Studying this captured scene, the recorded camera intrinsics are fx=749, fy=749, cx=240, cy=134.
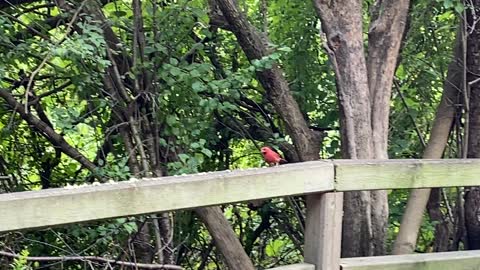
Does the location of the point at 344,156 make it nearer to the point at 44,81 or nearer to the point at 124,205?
the point at 124,205

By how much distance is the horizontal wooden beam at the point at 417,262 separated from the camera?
282 cm

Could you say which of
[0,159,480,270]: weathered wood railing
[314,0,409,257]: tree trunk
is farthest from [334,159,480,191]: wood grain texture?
[314,0,409,257]: tree trunk

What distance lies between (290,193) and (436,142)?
83.2 inches

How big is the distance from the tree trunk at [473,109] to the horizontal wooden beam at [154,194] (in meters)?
1.99

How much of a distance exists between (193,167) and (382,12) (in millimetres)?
1315

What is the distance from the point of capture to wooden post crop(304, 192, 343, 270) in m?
2.65

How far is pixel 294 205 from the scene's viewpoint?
205 inches

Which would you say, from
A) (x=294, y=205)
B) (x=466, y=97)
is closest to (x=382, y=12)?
(x=466, y=97)

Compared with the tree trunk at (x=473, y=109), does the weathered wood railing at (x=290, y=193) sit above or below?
below

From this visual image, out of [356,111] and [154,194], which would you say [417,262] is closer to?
[356,111]

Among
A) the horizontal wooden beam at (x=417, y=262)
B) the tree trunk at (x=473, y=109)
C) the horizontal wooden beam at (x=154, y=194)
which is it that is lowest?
the horizontal wooden beam at (x=417, y=262)

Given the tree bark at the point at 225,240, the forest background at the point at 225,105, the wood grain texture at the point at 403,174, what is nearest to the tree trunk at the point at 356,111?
the forest background at the point at 225,105

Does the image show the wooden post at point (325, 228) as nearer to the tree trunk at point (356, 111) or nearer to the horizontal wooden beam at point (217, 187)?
the horizontal wooden beam at point (217, 187)

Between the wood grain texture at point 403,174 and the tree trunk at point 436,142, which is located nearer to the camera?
the wood grain texture at point 403,174
